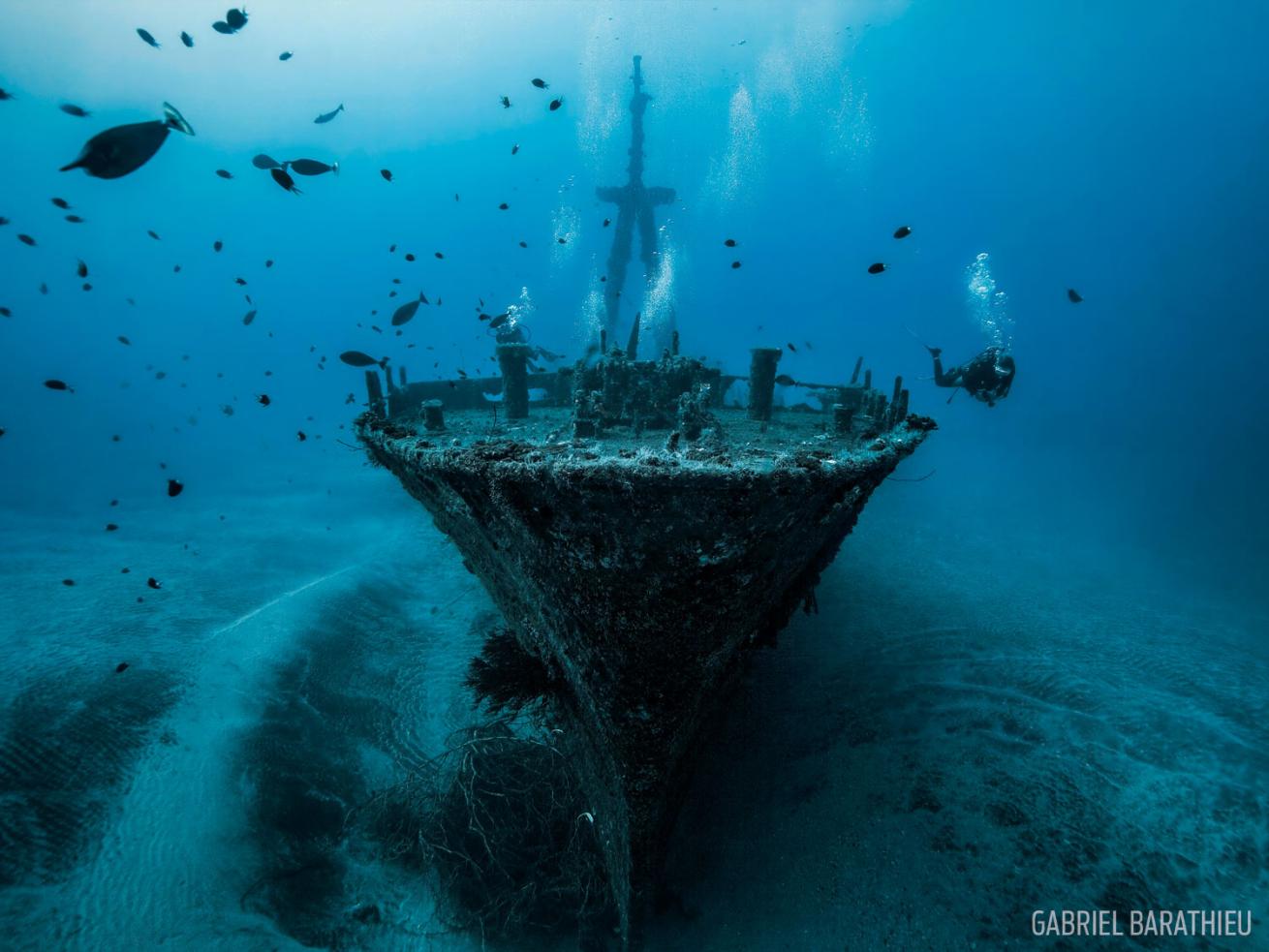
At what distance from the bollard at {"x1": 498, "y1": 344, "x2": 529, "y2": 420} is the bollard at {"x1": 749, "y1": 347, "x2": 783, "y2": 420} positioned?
351cm

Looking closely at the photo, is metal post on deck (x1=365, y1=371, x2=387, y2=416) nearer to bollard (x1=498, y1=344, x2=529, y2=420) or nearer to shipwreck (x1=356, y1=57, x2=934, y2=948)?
bollard (x1=498, y1=344, x2=529, y2=420)

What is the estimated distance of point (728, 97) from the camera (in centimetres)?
12706

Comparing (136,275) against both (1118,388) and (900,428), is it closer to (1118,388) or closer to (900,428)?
(900,428)

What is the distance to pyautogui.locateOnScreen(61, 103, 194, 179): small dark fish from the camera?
2.98 meters

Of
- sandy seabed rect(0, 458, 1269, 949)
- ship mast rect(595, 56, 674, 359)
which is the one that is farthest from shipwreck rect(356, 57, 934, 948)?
ship mast rect(595, 56, 674, 359)

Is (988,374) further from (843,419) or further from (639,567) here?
(639,567)

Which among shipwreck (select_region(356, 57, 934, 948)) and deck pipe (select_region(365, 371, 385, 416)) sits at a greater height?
deck pipe (select_region(365, 371, 385, 416))

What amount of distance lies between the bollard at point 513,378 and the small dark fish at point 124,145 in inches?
182

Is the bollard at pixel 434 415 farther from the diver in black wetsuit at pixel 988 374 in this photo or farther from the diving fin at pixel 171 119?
Answer: the diver in black wetsuit at pixel 988 374

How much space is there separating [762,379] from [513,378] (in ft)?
12.6

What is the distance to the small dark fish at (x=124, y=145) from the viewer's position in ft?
9.79

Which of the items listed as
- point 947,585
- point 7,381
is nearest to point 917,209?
point 947,585

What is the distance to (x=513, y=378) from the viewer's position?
8.08 m

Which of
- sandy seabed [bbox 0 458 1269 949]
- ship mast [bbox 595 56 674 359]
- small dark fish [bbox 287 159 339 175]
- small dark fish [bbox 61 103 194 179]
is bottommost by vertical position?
sandy seabed [bbox 0 458 1269 949]
